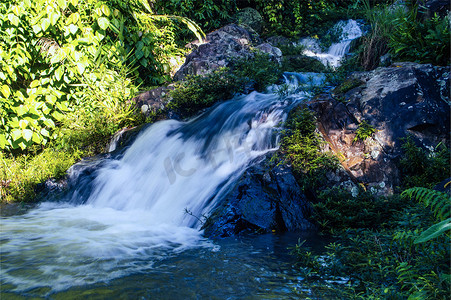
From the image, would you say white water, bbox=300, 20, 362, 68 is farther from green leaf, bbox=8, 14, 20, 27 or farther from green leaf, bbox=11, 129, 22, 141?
green leaf, bbox=11, 129, 22, 141

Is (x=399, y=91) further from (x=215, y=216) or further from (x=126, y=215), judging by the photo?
(x=126, y=215)

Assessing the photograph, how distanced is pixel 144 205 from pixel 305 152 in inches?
94.4

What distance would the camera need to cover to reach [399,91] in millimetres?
4746

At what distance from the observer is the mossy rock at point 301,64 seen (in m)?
9.15

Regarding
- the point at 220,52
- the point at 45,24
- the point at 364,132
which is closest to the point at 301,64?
the point at 220,52

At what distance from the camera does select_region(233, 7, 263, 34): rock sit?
1216cm

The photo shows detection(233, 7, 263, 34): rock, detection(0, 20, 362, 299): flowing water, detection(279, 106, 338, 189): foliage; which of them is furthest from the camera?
detection(233, 7, 263, 34): rock

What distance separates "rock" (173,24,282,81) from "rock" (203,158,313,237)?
4175 millimetres

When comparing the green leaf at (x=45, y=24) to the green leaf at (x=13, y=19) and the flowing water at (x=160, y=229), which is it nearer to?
the green leaf at (x=13, y=19)

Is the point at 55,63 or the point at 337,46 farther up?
the point at 337,46

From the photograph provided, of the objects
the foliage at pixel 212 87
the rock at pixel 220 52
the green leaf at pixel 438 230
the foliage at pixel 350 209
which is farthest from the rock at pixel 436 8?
the green leaf at pixel 438 230

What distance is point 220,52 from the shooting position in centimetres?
854

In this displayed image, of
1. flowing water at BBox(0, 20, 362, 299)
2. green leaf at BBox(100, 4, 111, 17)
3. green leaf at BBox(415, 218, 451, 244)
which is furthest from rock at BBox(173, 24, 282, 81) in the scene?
green leaf at BBox(415, 218, 451, 244)

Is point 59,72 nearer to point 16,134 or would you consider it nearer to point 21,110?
point 21,110
